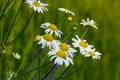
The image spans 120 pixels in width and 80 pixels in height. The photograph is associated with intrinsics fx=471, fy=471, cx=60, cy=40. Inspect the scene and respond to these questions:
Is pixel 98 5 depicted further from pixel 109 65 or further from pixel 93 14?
pixel 109 65

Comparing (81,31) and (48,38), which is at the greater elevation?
(81,31)

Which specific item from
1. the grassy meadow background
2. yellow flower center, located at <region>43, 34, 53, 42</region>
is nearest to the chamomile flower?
yellow flower center, located at <region>43, 34, 53, 42</region>

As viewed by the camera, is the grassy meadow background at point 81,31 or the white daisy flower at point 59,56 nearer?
the white daisy flower at point 59,56

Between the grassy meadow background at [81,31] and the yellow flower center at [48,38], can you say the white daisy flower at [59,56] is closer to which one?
the yellow flower center at [48,38]

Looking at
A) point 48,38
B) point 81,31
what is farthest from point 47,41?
point 81,31

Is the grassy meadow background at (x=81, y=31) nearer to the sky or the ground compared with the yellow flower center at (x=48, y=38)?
nearer to the sky

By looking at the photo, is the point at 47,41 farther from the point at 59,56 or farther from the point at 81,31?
the point at 81,31

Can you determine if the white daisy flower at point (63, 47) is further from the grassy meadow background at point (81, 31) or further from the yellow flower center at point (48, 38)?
the grassy meadow background at point (81, 31)

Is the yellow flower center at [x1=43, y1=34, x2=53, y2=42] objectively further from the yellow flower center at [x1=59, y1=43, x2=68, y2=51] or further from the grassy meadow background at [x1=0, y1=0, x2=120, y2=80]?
the grassy meadow background at [x1=0, y1=0, x2=120, y2=80]

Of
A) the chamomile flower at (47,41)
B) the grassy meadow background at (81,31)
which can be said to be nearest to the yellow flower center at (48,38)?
the chamomile flower at (47,41)

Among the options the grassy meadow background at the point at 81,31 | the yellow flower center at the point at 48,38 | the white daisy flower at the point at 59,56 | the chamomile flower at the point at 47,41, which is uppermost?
the grassy meadow background at the point at 81,31
